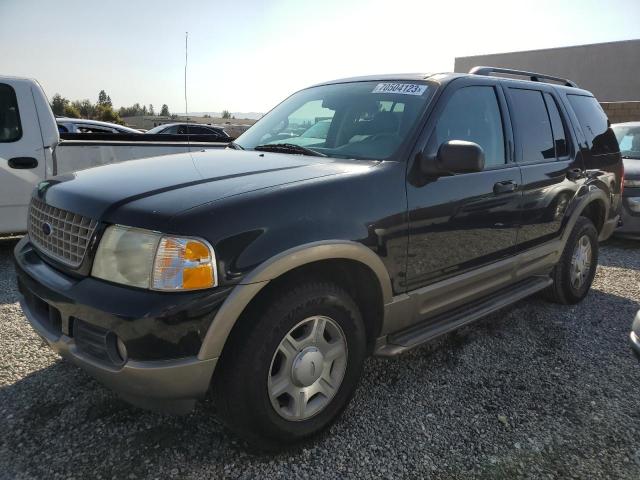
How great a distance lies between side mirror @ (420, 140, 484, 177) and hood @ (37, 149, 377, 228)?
1.14 ft

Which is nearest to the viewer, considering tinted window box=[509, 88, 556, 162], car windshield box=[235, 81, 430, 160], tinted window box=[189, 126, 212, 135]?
car windshield box=[235, 81, 430, 160]

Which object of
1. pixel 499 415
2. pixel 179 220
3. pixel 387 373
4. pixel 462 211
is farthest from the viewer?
pixel 387 373

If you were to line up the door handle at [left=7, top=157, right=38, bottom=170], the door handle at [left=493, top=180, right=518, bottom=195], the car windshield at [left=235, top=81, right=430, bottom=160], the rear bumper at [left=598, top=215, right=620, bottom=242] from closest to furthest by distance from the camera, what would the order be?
the car windshield at [left=235, top=81, right=430, bottom=160]
the door handle at [left=493, top=180, right=518, bottom=195]
the rear bumper at [left=598, top=215, right=620, bottom=242]
the door handle at [left=7, top=157, right=38, bottom=170]

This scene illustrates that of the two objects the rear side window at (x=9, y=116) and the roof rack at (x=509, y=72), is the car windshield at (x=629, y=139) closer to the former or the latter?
the roof rack at (x=509, y=72)

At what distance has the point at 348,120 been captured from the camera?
3.19 meters

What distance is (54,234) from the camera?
95.4 inches

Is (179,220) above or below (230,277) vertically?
above

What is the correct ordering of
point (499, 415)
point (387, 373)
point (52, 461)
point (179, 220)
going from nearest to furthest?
point (179, 220), point (52, 461), point (499, 415), point (387, 373)

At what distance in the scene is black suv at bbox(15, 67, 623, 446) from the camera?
2.00m

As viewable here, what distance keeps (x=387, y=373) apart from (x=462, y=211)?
1130 mm

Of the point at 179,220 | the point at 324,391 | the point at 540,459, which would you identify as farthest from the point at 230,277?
the point at 540,459

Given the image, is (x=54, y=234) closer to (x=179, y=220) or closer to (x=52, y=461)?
(x=179, y=220)

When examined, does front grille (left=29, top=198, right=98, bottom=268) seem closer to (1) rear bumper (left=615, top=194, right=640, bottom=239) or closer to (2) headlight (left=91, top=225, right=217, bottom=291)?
(2) headlight (left=91, top=225, right=217, bottom=291)

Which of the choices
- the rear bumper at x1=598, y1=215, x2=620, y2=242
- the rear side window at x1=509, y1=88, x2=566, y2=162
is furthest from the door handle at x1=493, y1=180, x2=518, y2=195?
the rear bumper at x1=598, y1=215, x2=620, y2=242
